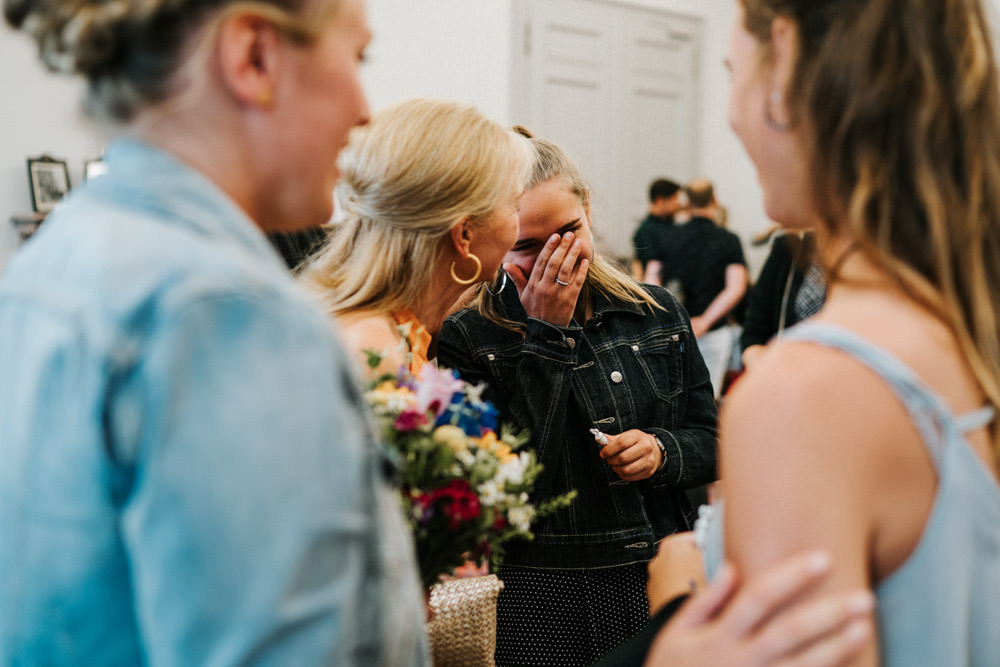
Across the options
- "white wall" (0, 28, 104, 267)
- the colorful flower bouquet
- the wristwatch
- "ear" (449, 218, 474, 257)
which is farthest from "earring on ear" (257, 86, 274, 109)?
"white wall" (0, 28, 104, 267)

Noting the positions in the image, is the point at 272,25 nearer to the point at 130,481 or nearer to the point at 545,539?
the point at 130,481

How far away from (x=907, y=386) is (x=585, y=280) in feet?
4.16

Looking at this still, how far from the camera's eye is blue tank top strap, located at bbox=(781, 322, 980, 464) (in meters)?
0.74

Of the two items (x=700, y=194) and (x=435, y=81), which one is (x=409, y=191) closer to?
(x=700, y=194)

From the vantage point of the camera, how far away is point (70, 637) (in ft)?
2.14

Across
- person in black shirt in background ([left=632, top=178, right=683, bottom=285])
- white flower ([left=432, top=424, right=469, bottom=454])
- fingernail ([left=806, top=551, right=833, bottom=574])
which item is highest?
fingernail ([left=806, top=551, right=833, bottom=574])

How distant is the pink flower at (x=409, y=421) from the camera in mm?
1092

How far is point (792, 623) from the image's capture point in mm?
711

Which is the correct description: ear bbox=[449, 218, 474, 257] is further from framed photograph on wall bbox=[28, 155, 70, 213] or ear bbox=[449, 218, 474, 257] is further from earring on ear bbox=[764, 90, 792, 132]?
framed photograph on wall bbox=[28, 155, 70, 213]

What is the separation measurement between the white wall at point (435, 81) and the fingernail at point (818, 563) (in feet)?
11.9

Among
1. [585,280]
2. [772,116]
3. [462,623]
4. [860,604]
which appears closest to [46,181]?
[585,280]

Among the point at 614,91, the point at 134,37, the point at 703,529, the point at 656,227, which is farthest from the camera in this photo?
the point at 614,91

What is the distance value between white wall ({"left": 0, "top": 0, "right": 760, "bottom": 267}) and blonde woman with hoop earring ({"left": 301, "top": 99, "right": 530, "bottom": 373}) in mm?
2473

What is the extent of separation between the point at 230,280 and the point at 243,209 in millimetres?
183
